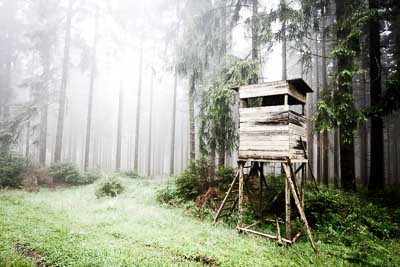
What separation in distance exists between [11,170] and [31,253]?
10.6 meters

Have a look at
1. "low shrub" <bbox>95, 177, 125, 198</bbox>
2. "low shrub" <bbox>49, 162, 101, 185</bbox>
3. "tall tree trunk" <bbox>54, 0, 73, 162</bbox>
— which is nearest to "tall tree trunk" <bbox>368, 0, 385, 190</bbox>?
"low shrub" <bbox>95, 177, 125, 198</bbox>

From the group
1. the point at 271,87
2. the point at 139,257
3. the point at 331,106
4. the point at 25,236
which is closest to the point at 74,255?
the point at 139,257

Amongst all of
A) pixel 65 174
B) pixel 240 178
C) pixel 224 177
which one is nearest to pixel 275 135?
pixel 240 178

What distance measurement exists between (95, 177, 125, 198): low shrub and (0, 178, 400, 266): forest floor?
2.64m

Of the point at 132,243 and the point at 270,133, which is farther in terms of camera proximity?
the point at 270,133

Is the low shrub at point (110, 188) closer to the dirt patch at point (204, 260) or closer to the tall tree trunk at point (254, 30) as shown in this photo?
the dirt patch at point (204, 260)

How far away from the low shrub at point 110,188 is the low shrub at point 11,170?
15.9 feet

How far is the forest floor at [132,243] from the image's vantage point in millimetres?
4410

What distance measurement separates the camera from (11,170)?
41.4ft

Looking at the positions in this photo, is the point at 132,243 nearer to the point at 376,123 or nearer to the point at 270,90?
the point at 270,90

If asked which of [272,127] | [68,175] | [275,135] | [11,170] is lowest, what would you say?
[68,175]

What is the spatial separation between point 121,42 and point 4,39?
12.7 meters

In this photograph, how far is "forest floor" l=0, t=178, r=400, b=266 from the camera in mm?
4410

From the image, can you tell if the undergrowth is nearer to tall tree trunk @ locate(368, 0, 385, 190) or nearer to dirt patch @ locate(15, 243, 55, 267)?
tall tree trunk @ locate(368, 0, 385, 190)
